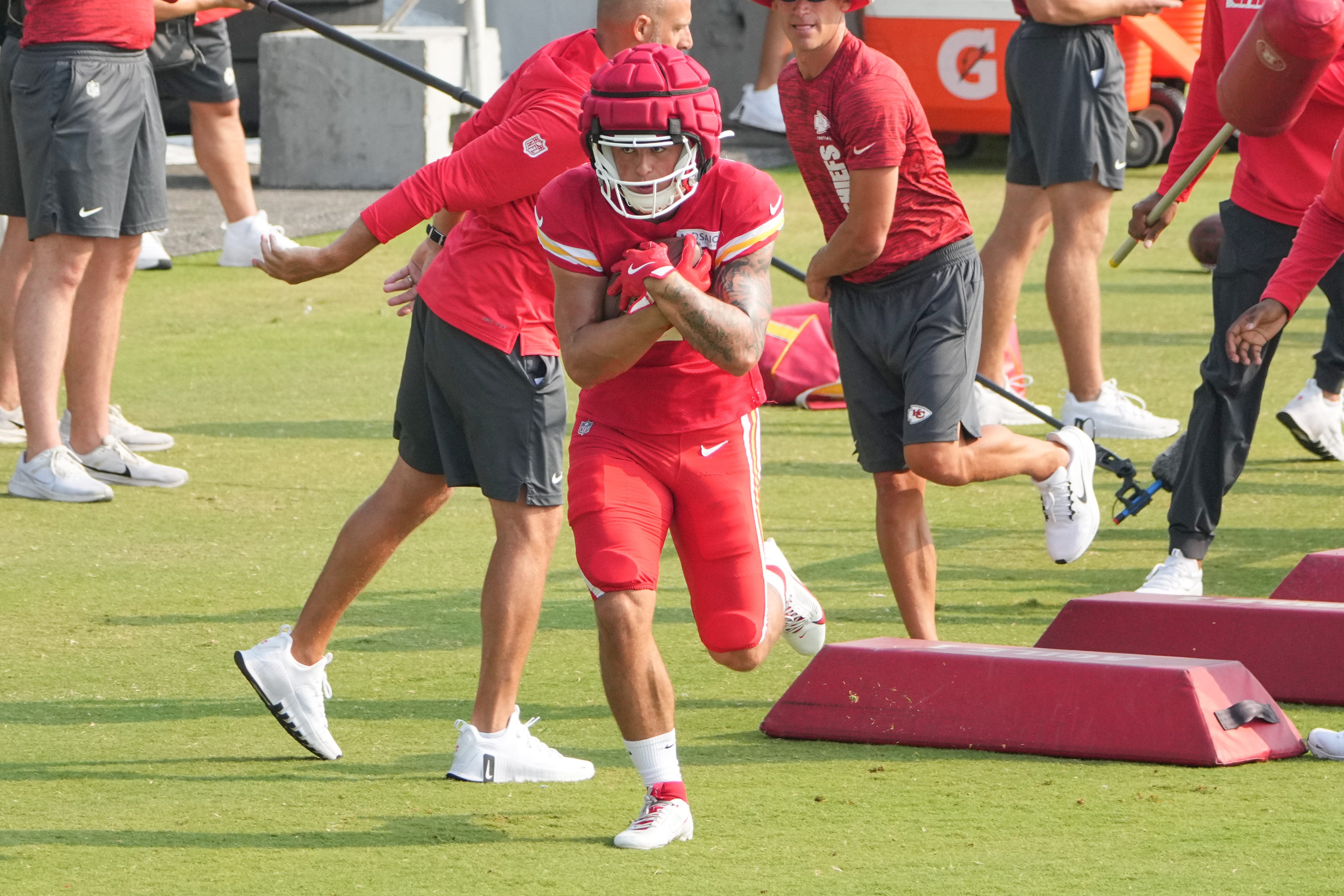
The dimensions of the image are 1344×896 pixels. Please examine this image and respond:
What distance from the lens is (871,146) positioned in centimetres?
485

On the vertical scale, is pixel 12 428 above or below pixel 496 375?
below

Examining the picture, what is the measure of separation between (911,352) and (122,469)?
3.49 meters

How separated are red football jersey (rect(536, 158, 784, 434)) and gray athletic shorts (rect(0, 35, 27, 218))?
147 inches

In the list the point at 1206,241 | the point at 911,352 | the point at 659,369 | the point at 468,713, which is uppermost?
the point at 659,369

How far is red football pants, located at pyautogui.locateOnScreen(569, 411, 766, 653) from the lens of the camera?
4059 mm

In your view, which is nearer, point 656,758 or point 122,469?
point 656,758

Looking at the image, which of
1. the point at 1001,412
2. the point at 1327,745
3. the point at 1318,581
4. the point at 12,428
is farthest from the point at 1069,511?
the point at 12,428

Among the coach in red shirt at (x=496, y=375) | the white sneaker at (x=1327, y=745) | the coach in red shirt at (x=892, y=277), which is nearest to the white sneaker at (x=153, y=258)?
the coach in red shirt at (x=892, y=277)

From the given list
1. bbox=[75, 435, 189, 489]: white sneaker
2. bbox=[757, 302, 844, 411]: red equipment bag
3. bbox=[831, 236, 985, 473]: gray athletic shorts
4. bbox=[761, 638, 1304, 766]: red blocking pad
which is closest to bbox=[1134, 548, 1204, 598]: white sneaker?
bbox=[831, 236, 985, 473]: gray athletic shorts

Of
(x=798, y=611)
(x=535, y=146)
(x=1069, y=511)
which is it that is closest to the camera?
(x=535, y=146)

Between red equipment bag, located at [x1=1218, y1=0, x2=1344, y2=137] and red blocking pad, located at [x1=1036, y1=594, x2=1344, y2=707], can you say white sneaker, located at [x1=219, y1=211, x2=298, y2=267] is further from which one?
red blocking pad, located at [x1=1036, y1=594, x2=1344, y2=707]

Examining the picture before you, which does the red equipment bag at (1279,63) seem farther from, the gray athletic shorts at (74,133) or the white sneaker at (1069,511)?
the gray athletic shorts at (74,133)

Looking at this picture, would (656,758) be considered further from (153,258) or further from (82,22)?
(153,258)

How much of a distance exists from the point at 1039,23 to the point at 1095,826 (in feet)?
15.9
